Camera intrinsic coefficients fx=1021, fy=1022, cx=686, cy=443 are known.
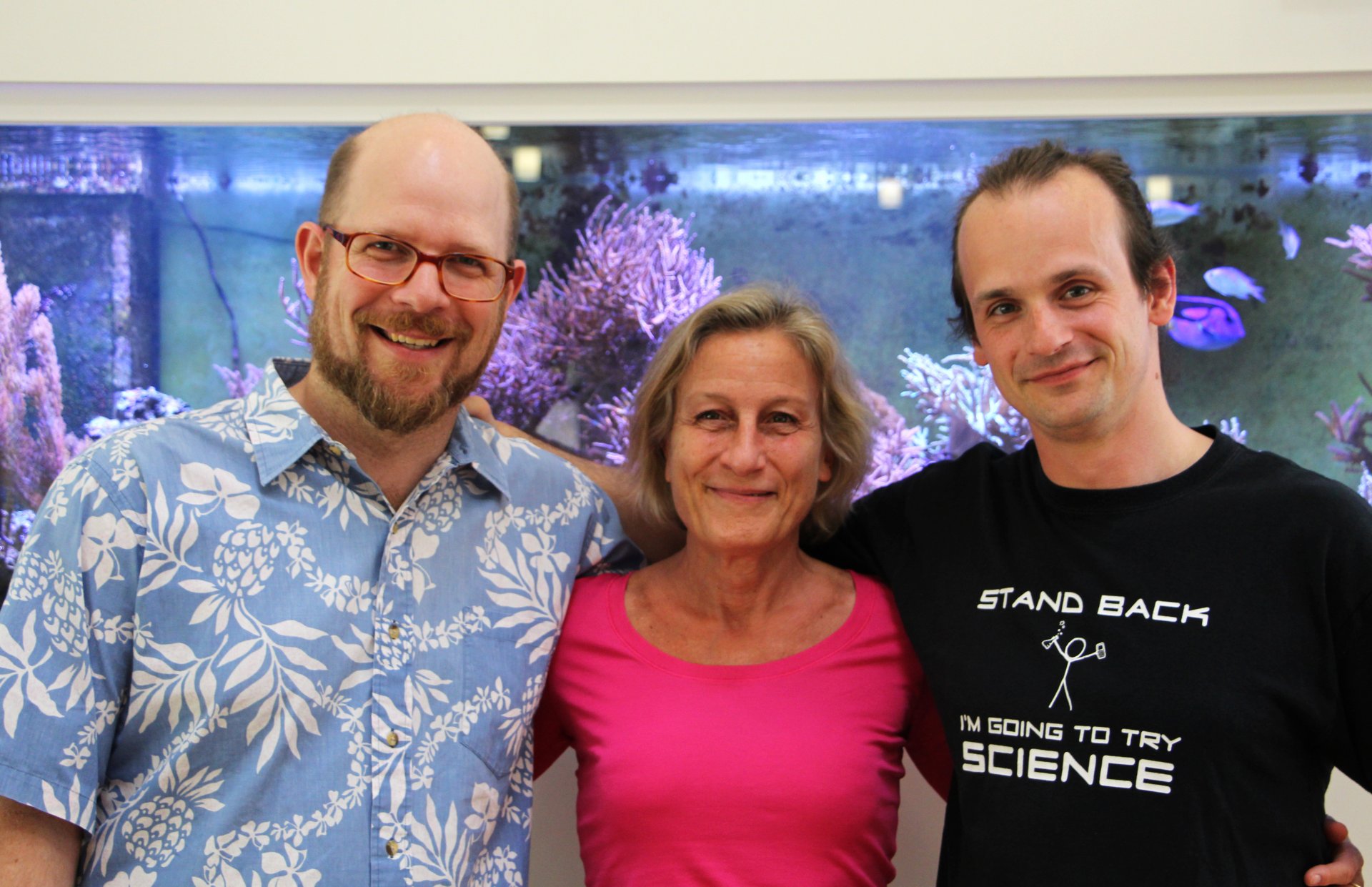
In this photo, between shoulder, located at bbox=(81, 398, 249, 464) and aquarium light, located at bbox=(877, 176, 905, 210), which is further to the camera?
aquarium light, located at bbox=(877, 176, 905, 210)

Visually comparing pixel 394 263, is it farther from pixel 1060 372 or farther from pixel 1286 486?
pixel 1286 486

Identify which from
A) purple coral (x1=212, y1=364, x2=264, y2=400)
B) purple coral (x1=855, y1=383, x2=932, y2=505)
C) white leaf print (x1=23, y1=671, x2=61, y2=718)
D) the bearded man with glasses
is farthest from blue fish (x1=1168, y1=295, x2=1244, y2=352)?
white leaf print (x1=23, y1=671, x2=61, y2=718)

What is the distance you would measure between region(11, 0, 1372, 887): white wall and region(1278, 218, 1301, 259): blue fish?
237 millimetres

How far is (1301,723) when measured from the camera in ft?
4.26

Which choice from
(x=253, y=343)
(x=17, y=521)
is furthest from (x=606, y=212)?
(x=17, y=521)

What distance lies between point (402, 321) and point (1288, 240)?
1.84m

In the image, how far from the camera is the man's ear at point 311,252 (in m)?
1.58

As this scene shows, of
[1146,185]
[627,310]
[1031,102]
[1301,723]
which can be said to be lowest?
[1301,723]

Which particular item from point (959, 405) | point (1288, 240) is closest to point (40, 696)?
point (959, 405)

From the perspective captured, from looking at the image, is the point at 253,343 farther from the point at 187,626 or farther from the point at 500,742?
the point at 500,742

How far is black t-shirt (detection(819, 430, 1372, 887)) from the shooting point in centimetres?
129

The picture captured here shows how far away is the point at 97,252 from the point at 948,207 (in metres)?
1.87

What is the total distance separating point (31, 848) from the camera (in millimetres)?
1271

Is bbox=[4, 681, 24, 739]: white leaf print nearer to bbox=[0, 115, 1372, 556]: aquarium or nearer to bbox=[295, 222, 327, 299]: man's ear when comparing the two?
bbox=[295, 222, 327, 299]: man's ear
